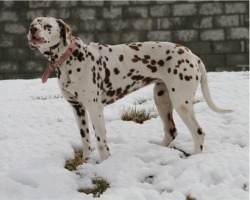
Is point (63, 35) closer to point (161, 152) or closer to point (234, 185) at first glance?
point (161, 152)

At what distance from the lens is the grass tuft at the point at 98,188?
3.99m

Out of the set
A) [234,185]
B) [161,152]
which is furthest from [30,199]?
[234,185]

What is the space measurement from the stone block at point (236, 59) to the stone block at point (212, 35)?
467 mm

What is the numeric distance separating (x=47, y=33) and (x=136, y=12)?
6.81 meters

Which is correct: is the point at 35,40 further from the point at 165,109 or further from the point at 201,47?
the point at 201,47

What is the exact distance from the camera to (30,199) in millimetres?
3832

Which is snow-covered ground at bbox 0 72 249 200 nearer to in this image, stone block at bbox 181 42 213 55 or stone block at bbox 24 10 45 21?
stone block at bbox 181 42 213 55

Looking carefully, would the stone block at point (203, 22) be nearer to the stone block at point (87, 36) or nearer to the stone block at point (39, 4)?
the stone block at point (87, 36)

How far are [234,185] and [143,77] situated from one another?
128 centimetres

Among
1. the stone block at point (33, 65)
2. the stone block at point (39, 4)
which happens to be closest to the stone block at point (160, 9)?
the stone block at point (39, 4)

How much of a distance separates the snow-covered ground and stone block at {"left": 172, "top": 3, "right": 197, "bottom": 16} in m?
4.91

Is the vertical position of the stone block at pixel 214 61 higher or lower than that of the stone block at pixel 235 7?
lower

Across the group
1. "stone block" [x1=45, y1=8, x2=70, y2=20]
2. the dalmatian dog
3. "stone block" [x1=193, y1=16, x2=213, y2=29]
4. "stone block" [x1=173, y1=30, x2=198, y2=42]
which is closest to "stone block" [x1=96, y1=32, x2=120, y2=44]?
"stone block" [x1=45, y1=8, x2=70, y2=20]

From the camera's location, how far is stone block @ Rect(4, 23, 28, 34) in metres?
10.9
